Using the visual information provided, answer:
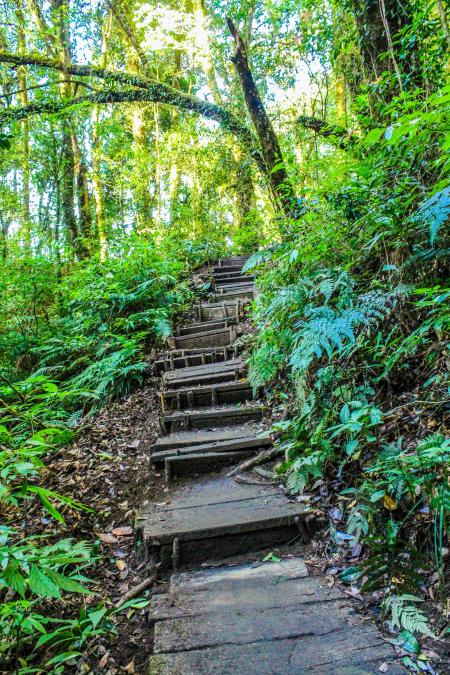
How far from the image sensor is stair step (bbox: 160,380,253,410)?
4.90m

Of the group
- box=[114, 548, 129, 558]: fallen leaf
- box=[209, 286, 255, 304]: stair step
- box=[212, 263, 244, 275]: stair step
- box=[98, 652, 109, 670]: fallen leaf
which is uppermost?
box=[212, 263, 244, 275]: stair step

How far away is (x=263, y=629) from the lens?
6.72 ft

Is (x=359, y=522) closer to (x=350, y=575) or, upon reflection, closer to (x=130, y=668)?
(x=350, y=575)

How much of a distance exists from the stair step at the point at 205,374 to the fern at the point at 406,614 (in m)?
3.33

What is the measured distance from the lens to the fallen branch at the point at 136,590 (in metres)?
2.45

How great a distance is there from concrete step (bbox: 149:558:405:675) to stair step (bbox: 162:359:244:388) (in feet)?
9.53

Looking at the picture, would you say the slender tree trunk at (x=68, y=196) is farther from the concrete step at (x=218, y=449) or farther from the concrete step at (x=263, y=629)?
the concrete step at (x=263, y=629)

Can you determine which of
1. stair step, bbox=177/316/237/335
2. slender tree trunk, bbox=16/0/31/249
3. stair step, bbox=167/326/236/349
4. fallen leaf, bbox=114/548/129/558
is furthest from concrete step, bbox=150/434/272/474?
slender tree trunk, bbox=16/0/31/249

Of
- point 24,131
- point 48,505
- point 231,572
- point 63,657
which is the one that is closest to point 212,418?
point 231,572

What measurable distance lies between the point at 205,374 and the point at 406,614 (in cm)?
383

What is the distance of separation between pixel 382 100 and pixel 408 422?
13.5ft

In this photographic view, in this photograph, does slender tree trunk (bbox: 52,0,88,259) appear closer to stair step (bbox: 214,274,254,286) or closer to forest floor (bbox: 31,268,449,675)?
stair step (bbox: 214,274,254,286)

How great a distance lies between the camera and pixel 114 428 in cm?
489

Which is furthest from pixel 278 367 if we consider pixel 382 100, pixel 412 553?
pixel 382 100
